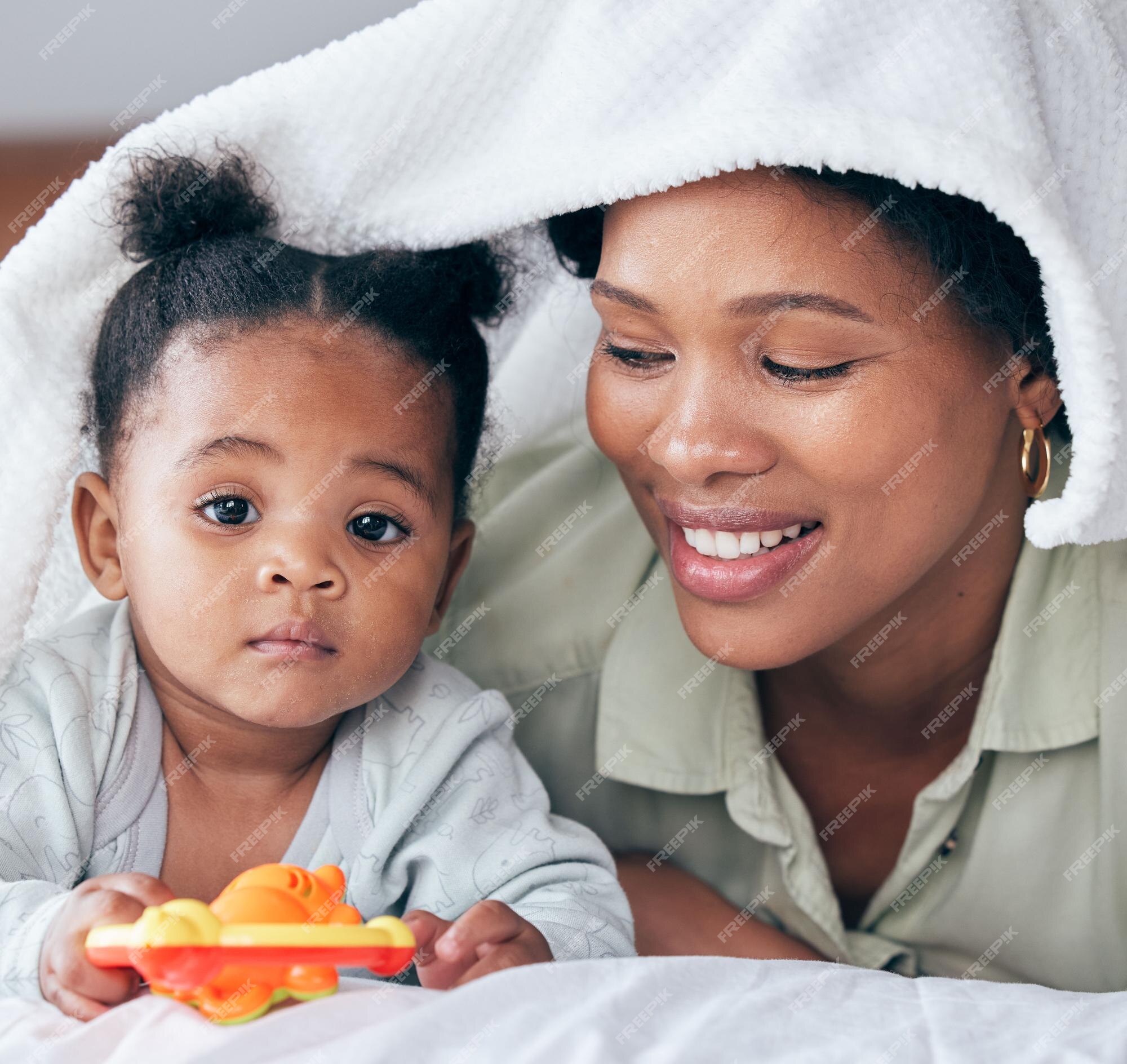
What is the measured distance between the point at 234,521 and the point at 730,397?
43cm

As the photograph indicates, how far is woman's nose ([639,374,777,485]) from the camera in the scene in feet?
3.34

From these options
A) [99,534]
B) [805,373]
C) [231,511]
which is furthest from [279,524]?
[805,373]

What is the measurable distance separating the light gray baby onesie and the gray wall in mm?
1417

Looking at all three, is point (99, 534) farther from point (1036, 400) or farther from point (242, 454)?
point (1036, 400)

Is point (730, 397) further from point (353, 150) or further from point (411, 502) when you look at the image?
point (353, 150)

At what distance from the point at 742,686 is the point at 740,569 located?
33 cm

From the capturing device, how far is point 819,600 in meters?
1.11

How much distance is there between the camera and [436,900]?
1.10 m

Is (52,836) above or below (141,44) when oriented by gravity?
below

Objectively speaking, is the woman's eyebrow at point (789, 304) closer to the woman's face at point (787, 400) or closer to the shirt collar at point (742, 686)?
the woman's face at point (787, 400)

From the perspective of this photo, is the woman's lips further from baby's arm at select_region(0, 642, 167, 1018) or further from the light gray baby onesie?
baby's arm at select_region(0, 642, 167, 1018)

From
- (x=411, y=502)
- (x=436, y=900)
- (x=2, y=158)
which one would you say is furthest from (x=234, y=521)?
(x=2, y=158)

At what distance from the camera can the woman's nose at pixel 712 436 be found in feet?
3.34

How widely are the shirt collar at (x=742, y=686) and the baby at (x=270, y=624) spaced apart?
0.67 ft
